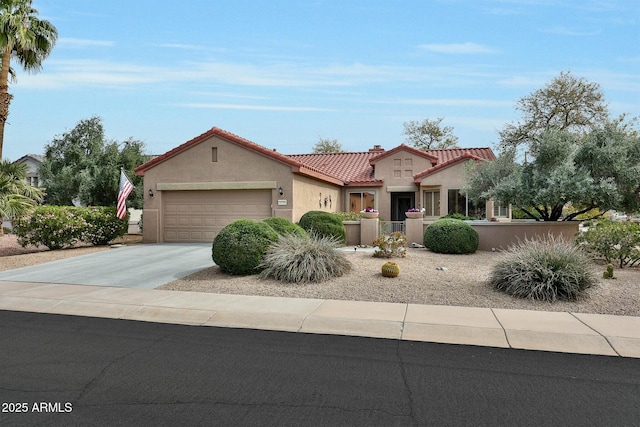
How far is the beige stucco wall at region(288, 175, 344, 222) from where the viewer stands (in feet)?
58.2

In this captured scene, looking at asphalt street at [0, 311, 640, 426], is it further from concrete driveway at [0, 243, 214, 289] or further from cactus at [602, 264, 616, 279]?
cactus at [602, 264, 616, 279]

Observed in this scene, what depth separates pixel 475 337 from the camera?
634 cm

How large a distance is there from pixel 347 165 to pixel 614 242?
719 inches

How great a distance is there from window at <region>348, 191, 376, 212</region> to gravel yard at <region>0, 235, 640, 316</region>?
42.9 feet

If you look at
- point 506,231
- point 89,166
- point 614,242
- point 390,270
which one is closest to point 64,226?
point 89,166

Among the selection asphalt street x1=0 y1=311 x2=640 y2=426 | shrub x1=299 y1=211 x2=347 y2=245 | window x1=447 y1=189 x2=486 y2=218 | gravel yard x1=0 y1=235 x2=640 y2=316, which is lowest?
asphalt street x1=0 y1=311 x2=640 y2=426

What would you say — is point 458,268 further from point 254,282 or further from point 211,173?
point 211,173

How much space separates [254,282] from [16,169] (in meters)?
11.5

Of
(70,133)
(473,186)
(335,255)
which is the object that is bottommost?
(335,255)

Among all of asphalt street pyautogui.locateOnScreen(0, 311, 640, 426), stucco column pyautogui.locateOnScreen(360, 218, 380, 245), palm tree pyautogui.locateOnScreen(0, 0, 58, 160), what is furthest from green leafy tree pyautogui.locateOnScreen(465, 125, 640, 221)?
palm tree pyautogui.locateOnScreen(0, 0, 58, 160)

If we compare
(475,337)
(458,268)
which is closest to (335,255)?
(458,268)

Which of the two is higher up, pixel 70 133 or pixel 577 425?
pixel 70 133

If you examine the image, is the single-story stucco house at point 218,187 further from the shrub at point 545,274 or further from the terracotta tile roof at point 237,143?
the shrub at point 545,274

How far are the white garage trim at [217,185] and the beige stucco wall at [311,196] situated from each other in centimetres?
102
